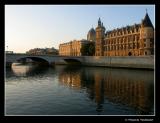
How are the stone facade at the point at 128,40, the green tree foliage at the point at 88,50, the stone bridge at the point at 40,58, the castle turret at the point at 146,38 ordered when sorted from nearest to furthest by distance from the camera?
the stone bridge at the point at 40,58, the castle turret at the point at 146,38, the stone facade at the point at 128,40, the green tree foliage at the point at 88,50

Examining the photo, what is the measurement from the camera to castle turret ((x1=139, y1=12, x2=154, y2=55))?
22281mm

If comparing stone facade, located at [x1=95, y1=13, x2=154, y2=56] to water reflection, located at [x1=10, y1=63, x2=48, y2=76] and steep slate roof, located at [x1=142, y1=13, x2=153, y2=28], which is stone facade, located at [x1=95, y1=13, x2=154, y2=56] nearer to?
steep slate roof, located at [x1=142, y1=13, x2=153, y2=28]

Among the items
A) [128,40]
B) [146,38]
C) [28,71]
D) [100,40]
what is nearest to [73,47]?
[100,40]

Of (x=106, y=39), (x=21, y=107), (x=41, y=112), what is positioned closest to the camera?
(x=41, y=112)

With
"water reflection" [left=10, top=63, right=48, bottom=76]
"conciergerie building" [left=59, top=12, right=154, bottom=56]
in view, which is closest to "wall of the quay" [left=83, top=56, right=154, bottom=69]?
"conciergerie building" [left=59, top=12, right=154, bottom=56]

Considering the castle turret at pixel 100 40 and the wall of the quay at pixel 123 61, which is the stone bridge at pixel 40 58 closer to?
the wall of the quay at pixel 123 61

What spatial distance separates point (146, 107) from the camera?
5375mm

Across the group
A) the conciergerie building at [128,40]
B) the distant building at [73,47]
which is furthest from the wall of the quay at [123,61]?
the distant building at [73,47]

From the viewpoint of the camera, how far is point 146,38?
22.6 meters

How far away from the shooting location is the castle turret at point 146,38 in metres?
22.3
